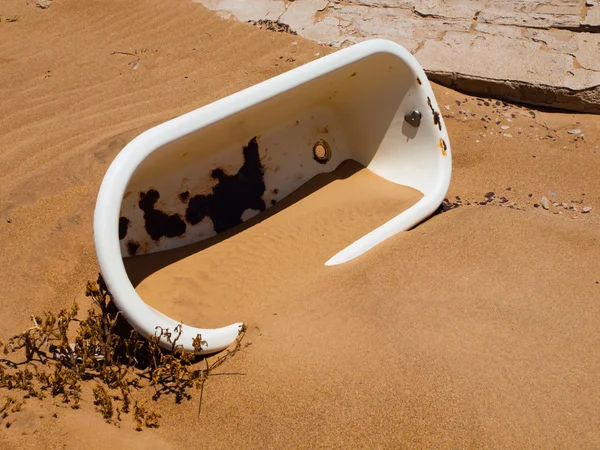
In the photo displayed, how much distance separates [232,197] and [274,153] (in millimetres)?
341

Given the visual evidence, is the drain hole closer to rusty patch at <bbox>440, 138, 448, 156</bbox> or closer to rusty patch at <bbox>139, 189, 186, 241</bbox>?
rusty patch at <bbox>440, 138, 448, 156</bbox>

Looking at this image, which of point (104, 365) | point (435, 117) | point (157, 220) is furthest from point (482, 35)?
point (104, 365)

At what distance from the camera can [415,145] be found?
337cm

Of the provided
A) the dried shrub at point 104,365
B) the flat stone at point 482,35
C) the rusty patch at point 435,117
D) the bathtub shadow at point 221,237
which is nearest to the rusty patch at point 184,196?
the bathtub shadow at point 221,237

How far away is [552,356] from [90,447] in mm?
1582

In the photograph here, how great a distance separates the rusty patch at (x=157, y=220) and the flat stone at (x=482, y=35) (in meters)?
2.39

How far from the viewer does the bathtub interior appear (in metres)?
2.81

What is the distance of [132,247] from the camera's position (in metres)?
2.78

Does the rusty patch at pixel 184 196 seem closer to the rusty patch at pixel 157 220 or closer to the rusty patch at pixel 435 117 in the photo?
the rusty patch at pixel 157 220

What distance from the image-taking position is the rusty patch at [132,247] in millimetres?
2766

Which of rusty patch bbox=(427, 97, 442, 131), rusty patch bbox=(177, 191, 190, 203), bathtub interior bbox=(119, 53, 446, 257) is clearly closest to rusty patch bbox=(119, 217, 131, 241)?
bathtub interior bbox=(119, 53, 446, 257)

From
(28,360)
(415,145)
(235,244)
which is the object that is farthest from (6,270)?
(415,145)

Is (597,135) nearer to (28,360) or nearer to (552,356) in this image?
(552,356)

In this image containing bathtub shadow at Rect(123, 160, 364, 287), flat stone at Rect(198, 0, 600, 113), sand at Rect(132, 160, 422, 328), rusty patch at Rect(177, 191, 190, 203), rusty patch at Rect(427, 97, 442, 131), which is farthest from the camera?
flat stone at Rect(198, 0, 600, 113)
